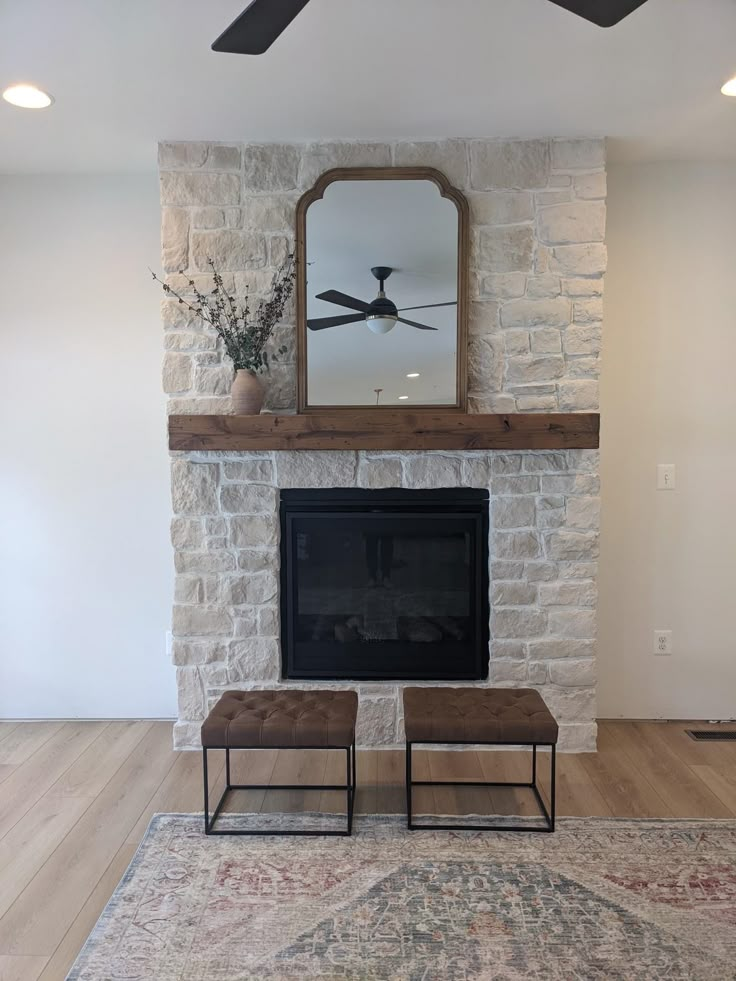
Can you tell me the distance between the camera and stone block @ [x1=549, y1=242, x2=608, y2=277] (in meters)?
3.10

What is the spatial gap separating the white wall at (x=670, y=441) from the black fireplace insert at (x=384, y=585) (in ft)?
2.35

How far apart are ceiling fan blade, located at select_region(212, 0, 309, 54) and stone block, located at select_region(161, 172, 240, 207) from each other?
135 cm

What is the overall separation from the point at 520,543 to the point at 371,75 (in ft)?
6.18

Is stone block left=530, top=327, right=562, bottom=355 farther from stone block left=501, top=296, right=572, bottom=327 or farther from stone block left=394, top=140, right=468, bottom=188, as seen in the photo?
stone block left=394, top=140, right=468, bottom=188

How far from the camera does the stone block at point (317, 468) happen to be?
3.21 metres

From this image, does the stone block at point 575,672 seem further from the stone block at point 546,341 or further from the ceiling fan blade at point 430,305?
the ceiling fan blade at point 430,305

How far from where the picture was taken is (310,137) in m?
3.07

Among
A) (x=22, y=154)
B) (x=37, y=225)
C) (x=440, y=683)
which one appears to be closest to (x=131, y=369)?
(x=37, y=225)

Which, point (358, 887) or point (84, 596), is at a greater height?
point (84, 596)

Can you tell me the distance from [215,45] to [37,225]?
2.05 m

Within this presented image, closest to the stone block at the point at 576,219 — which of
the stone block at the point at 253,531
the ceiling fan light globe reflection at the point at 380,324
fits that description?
the ceiling fan light globe reflection at the point at 380,324

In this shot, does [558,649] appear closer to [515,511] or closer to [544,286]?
[515,511]

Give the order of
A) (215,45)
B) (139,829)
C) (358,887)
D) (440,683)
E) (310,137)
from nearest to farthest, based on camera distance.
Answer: (215,45) < (358,887) < (139,829) < (310,137) < (440,683)

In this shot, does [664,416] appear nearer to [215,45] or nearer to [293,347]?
[293,347]
